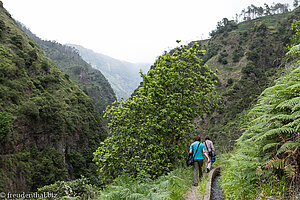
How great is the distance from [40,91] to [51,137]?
36.5ft

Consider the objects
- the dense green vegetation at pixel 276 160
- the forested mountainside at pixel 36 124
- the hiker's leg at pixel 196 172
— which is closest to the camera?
the dense green vegetation at pixel 276 160

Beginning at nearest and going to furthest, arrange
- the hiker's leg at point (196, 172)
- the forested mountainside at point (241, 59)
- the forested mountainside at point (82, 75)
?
the hiker's leg at point (196, 172)
the forested mountainside at point (241, 59)
the forested mountainside at point (82, 75)

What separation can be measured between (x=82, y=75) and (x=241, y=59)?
79458mm

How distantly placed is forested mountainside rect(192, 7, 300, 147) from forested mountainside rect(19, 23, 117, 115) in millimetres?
54752

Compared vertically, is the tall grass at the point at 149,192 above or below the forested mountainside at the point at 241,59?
below

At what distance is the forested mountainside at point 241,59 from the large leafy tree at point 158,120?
101 feet

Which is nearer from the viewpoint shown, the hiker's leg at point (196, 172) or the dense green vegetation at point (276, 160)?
the dense green vegetation at point (276, 160)

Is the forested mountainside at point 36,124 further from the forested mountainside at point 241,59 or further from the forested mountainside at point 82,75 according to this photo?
the forested mountainside at point 82,75

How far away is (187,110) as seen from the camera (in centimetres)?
962

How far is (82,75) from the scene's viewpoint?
11106cm

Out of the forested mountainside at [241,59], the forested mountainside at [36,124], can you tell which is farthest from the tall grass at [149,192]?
→ the forested mountainside at [241,59]

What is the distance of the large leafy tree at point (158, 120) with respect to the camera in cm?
917

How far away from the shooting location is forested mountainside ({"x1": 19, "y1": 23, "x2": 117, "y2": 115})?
4016 inches

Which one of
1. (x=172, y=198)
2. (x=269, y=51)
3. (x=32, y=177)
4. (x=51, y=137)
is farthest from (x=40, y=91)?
(x=269, y=51)
